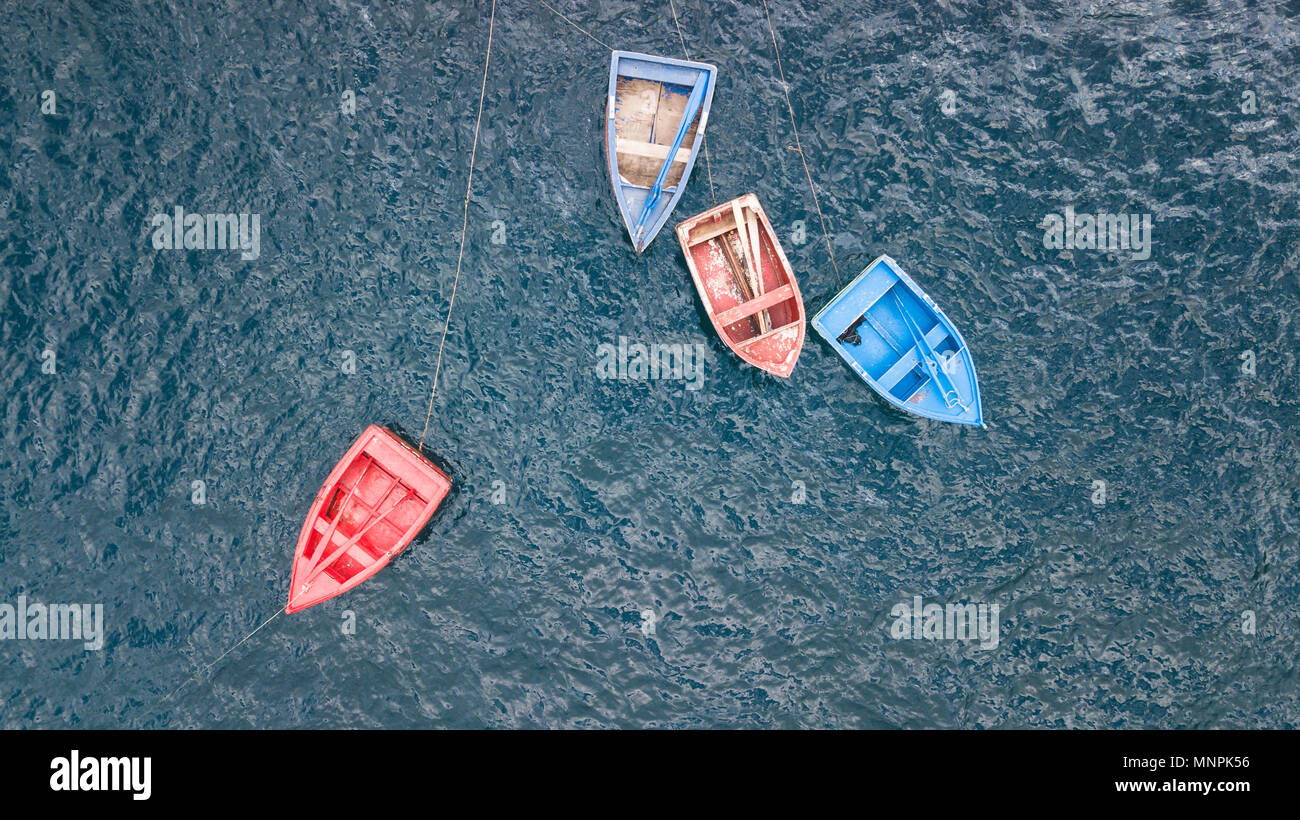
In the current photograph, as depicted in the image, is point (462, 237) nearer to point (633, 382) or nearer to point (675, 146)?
point (633, 382)

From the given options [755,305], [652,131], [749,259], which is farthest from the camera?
[652,131]

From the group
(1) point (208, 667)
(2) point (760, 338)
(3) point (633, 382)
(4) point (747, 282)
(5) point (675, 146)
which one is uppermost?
(5) point (675, 146)

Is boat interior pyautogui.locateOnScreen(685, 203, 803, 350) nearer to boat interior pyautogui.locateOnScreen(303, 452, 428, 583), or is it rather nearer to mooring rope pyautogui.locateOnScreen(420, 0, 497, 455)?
mooring rope pyautogui.locateOnScreen(420, 0, 497, 455)

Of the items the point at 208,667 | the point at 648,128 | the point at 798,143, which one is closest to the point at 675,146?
the point at 648,128

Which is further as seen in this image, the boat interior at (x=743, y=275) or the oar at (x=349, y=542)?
the boat interior at (x=743, y=275)

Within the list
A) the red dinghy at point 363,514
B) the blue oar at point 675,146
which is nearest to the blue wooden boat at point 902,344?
the blue oar at point 675,146

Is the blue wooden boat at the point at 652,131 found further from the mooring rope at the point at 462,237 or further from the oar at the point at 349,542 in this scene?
the oar at the point at 349,542

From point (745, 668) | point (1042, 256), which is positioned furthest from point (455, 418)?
point (1042, 256)
